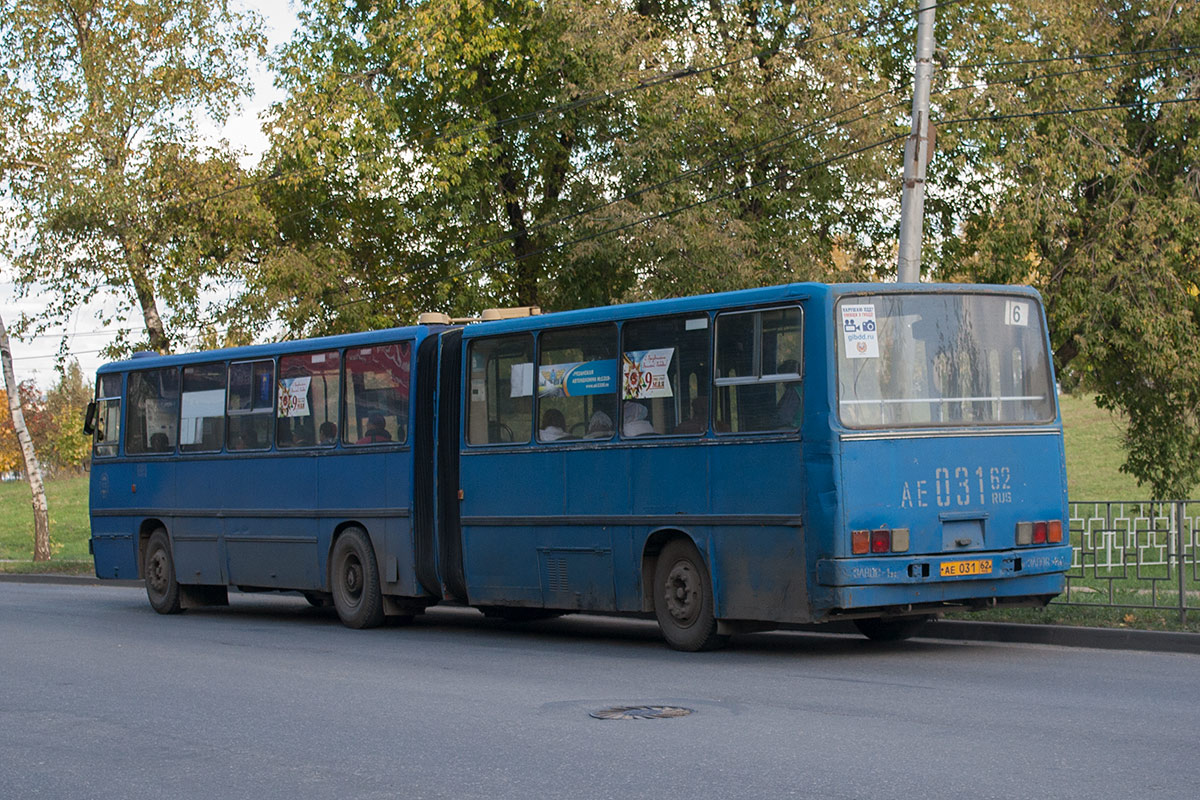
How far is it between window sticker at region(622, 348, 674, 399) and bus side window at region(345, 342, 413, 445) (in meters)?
3.37

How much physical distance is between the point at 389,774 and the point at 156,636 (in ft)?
30.2

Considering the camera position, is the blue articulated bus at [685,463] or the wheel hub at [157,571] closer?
the blue articulated bus at [685,463]

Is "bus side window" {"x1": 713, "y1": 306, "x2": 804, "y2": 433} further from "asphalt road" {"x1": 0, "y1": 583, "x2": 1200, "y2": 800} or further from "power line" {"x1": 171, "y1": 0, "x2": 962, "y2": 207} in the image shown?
"power line" {"x1": 171, "y1": 0, "x2": 962, "y2": 207}

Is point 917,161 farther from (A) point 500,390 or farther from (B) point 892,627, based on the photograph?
(B) point 892,627

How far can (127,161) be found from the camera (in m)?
29.8

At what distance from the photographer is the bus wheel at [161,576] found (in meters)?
20.3

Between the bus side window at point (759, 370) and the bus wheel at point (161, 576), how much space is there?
31.6 feet

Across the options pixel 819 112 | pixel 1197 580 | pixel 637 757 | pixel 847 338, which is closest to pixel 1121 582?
pixel 1197 580

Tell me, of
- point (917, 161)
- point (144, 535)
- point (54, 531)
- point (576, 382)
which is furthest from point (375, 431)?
point (54, 531)

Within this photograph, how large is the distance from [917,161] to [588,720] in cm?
867

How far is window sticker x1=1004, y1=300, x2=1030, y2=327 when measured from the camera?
13406mm

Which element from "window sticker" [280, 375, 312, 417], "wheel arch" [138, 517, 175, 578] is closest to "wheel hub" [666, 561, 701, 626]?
"window sticker" [280, 375, 312, 417]

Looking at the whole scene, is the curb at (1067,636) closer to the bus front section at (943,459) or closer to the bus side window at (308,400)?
the bus front section at (943,459)

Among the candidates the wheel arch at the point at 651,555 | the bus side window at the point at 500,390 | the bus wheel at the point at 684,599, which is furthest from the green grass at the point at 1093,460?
the bus wheel at the point at 684,599
